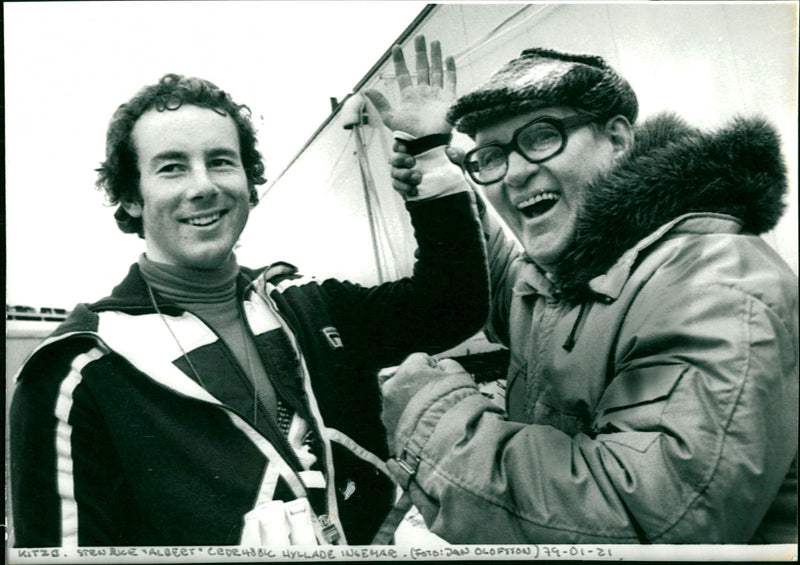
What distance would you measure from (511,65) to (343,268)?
1.01m

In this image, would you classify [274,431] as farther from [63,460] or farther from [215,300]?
[63,460]

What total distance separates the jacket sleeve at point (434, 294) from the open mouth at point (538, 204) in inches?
7.3

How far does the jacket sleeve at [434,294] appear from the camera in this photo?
2.51 meters

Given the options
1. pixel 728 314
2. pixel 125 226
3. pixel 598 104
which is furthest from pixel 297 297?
pixel 728 314

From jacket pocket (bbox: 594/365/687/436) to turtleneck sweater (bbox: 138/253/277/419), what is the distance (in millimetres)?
1191

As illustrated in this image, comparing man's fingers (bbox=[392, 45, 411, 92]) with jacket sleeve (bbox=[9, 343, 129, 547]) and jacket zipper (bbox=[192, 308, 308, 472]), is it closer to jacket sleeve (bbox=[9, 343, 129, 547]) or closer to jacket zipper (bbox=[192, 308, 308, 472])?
jacket zipper (bbox=[192, 308, 308, 472])

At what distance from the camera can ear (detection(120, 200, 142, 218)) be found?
8.37 ft

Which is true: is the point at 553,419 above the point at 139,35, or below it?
below

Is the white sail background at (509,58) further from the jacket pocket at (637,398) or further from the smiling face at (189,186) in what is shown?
the jacket pocket at (637,398)

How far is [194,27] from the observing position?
103 inches

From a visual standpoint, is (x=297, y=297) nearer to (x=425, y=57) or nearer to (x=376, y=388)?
(x=376, y=388)

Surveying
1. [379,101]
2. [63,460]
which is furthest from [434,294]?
[63,460]

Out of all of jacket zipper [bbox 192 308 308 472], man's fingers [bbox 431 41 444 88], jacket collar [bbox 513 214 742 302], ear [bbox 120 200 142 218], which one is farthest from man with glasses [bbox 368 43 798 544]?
ear [bbox 120 200 142 218]

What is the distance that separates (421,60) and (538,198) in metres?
0.71
